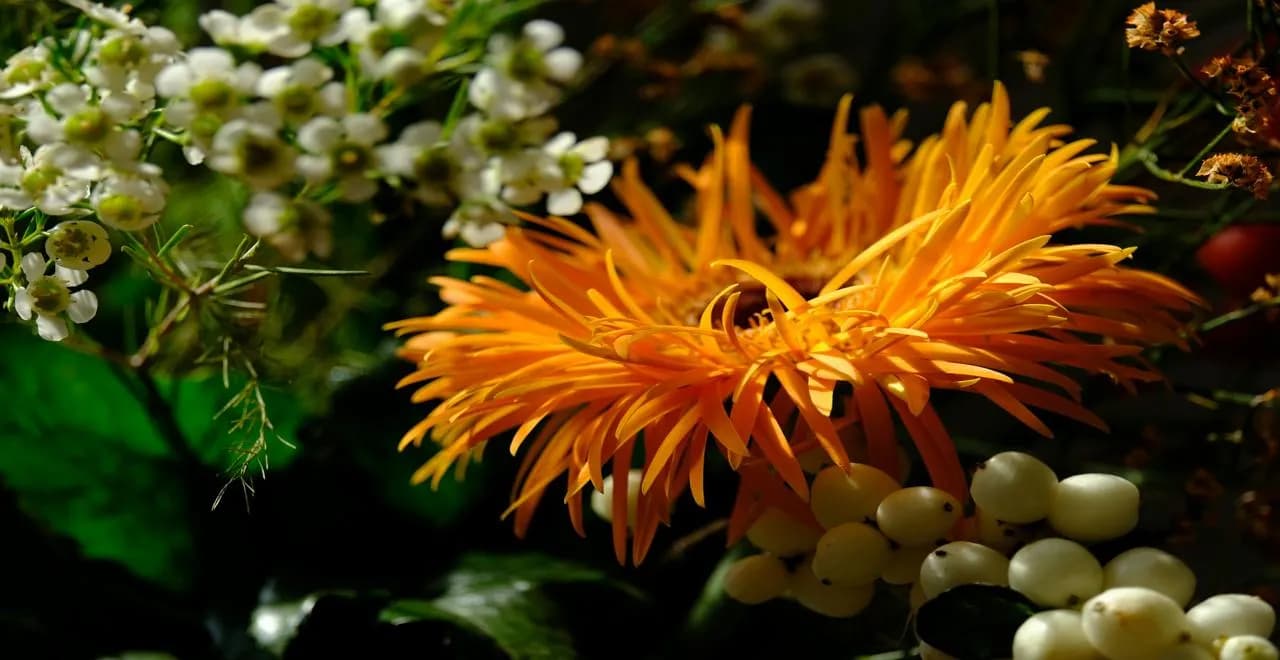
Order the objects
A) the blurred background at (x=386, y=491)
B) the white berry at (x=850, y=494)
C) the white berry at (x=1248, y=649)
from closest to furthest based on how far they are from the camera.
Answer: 1. the white berry at (x=1248, y=649)
2. the white berry at (x=850, y=494)
3. the blurred background at (x=386, y=491)

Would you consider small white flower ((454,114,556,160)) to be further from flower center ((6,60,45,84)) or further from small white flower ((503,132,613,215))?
flower center ((6,60,45,84))

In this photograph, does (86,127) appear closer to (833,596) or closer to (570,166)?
(570,166)

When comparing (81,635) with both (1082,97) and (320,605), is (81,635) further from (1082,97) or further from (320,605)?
(1082,97)

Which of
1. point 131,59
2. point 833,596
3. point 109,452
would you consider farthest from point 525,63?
point 109,452

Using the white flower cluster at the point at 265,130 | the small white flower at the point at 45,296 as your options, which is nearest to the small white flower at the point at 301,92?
the white flower cluster at the point at 265,130

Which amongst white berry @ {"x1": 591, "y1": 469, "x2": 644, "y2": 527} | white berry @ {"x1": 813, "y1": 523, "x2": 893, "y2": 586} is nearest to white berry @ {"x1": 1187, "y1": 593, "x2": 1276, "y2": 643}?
white berry @ {"x1": 813, "y1": 523, "x2": 893, "y2": 586}

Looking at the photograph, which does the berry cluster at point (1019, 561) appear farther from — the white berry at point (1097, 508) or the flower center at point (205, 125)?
the flower center at point (205, 125)
